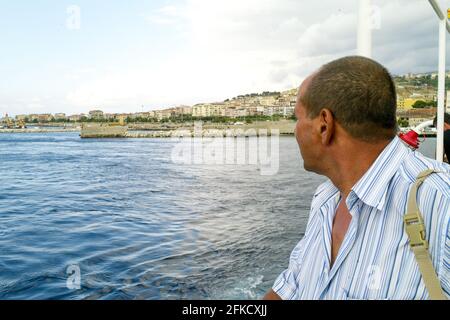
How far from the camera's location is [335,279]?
42.2 inches

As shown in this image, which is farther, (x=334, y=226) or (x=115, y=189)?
(x=115, y=189)

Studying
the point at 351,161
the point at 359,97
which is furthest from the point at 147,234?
the point at 359,97

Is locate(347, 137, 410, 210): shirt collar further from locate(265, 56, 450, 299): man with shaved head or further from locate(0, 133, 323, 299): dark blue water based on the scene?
locate(0, 133, 323, 299): dark blue water

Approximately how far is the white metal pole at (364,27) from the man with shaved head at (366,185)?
427 millimetres

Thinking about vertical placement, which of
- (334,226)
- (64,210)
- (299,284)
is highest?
(334,226)

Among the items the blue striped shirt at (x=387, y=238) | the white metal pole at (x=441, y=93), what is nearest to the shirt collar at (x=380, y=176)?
the blue striped shirt at (x=387, y=238)

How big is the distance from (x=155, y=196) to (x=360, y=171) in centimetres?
2165

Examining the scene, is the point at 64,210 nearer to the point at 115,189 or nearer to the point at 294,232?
the point at 115,189

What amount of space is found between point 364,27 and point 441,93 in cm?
315

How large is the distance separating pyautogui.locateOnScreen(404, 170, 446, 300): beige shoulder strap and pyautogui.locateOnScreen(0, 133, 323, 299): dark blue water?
5.91m

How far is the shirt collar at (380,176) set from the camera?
1.01 meters

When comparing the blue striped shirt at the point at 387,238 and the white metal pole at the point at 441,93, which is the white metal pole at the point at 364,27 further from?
the white metal pole at the point at 441,93

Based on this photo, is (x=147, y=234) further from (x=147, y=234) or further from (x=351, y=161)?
(x=351, y=161)

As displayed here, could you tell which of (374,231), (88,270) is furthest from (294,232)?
(374,231)
